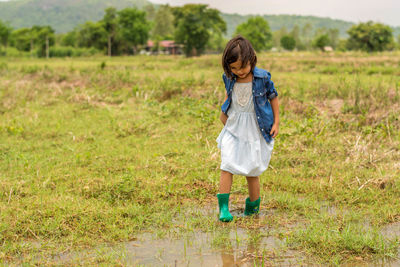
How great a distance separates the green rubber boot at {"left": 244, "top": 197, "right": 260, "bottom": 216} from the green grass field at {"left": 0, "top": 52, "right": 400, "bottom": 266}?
0.12 meters

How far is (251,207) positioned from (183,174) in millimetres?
1338

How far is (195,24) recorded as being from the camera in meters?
43.7

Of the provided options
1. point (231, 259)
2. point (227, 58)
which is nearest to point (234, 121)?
point (227, 58)

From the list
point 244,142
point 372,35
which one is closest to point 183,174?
point 244,142

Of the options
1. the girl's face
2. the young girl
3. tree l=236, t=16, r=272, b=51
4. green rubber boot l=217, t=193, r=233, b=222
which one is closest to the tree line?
tree l=236, t=16, r=272, b=51

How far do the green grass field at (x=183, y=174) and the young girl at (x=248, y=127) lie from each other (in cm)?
44

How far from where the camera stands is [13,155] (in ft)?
18.4

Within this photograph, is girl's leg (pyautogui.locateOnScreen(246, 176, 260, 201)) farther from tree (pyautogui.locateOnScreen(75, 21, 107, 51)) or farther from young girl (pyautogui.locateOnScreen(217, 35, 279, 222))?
tree (pyautogui.locateOnScreen(75, 21, 107, 51))

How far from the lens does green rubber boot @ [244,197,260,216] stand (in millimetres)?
3578

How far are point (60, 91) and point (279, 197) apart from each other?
27.9 ft

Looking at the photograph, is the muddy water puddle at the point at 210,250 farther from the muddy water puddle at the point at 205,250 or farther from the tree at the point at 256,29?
the tree at the point at 256,29

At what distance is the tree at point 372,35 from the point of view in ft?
153

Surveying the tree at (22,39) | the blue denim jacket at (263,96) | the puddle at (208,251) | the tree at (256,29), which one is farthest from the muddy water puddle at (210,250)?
the tree at (22,39)

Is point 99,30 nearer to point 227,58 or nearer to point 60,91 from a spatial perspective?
point 60,91
